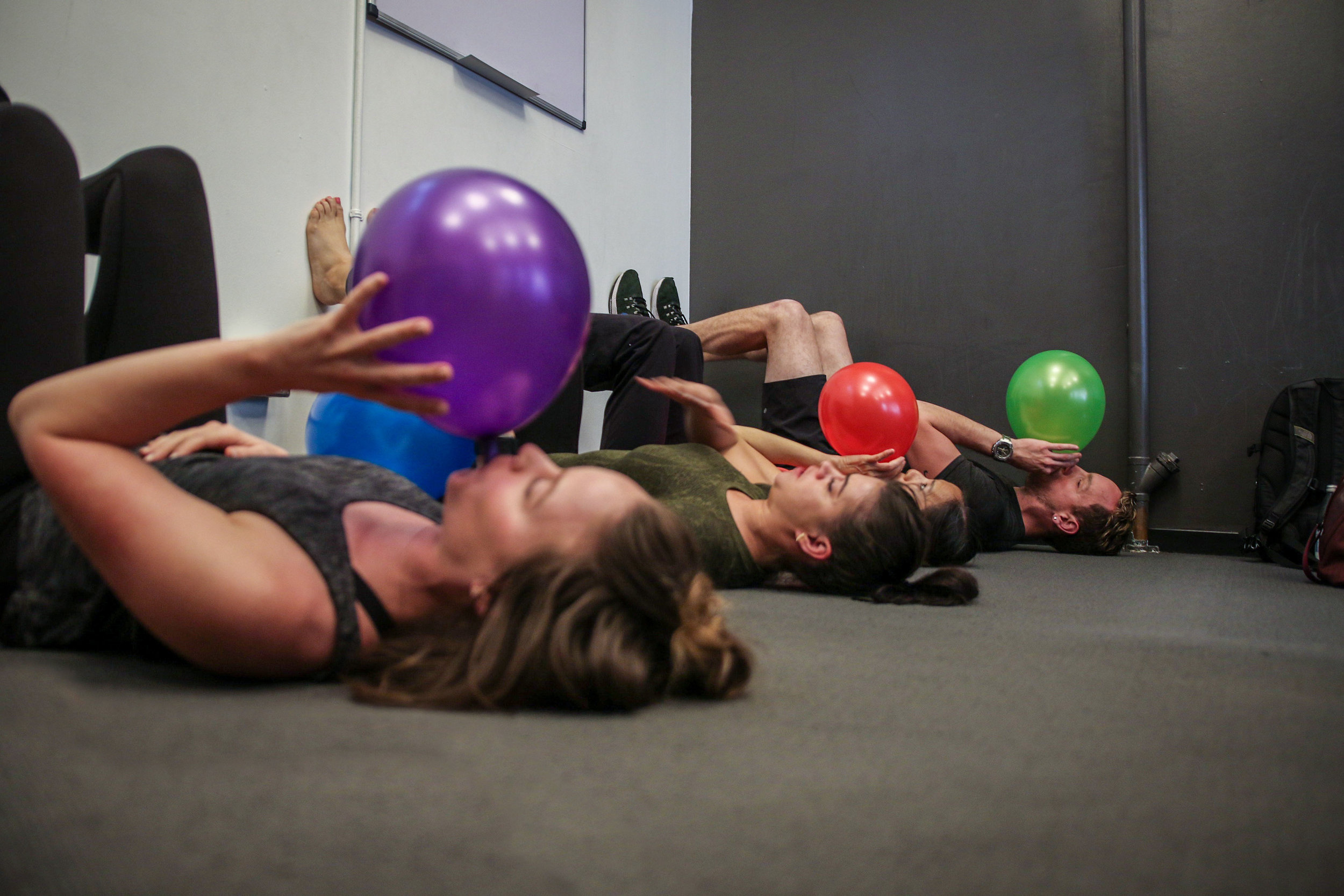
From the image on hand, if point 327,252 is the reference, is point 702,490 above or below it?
below

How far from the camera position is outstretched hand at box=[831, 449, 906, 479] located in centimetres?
203

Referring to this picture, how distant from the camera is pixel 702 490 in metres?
1.62

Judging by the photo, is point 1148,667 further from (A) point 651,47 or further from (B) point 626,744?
(A) point 651,47

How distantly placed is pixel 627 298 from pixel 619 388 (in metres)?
0.88

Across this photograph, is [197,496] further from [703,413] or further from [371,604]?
[703,413]

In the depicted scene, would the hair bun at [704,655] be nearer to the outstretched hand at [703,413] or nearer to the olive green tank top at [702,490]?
the olive green tank top at [702,490]

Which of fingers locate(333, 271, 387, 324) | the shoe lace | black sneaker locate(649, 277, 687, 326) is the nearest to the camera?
fingers locate(333, 271, 387, 324)

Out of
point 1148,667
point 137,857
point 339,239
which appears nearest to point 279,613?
point 137,857

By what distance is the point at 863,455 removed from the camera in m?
2.05

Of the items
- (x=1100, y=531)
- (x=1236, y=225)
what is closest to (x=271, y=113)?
(x=1100, y=531)

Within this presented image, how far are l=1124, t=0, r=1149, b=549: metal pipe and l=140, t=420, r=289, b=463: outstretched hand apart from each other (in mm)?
2740

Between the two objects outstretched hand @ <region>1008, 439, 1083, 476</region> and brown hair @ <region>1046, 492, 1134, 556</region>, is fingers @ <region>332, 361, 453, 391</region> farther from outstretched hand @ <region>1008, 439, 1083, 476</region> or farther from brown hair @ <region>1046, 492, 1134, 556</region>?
brown hair @ <region>1046, 492, 1134, 556</region>

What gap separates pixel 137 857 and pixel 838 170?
338 centimetres

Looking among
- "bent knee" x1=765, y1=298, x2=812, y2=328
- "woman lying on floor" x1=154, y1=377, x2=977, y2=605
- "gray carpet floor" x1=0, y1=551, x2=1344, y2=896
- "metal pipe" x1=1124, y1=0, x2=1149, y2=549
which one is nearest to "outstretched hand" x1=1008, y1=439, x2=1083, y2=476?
"metal pipe" x1=1124, y1=0, x2=1149, y2=549
